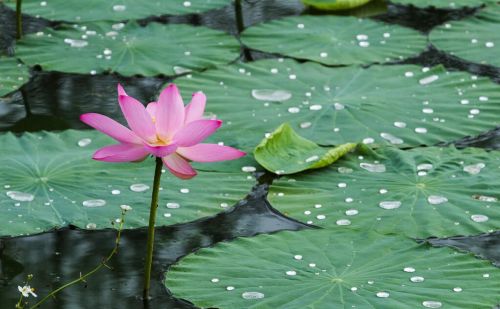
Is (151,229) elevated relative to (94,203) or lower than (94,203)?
elevated

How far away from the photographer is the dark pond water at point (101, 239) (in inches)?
90.8

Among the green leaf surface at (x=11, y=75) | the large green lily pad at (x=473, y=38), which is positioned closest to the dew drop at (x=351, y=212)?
the large green lily pad at (x=473, y=38)

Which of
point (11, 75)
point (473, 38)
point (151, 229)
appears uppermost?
point (151, 229)

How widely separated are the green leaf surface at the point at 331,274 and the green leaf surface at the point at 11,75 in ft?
4.26

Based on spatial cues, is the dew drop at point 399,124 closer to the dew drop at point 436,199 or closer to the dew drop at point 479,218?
the dew drop at point 436,199

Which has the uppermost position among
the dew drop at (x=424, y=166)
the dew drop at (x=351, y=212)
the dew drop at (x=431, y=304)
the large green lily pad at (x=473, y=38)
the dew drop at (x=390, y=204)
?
the dew drop at (x=431, y=304)

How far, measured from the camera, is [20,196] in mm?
2658

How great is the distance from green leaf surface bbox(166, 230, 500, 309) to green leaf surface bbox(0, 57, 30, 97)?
4.26 ft

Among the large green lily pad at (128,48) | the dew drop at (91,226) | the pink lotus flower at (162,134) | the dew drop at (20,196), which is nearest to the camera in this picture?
the pink lotus flower at (162,134)

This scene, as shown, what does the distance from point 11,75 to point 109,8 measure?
0.73 m

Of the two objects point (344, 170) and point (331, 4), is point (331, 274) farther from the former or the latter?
point (331, 4)

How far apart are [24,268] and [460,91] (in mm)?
1556

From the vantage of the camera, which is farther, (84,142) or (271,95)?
(271,95)

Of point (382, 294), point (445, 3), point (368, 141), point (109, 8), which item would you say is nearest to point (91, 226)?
point (382, 294)
